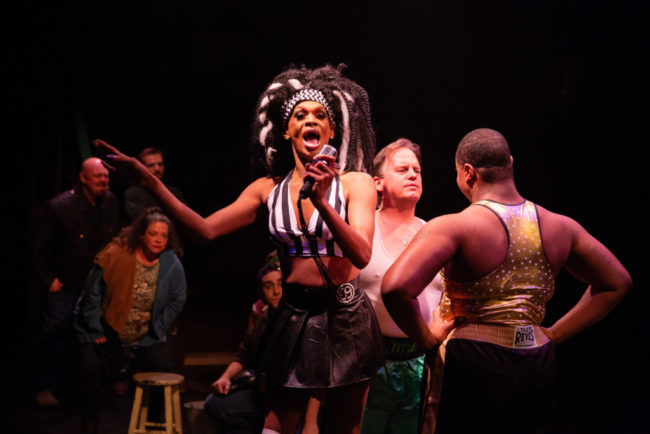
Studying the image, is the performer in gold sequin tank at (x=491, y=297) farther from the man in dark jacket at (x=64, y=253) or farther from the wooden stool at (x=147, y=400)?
the man in dark jacket at (x=64, y=253)

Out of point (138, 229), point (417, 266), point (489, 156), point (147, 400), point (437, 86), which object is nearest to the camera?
point (417, 266)

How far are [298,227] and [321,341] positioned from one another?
16.1 inches

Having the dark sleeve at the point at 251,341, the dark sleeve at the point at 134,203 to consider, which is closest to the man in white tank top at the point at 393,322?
the dark sleeve at the point at 251,341

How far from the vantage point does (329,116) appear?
8.62 ft

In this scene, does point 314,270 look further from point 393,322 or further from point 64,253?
point 64,253

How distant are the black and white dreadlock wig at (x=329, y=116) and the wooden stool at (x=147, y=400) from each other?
2.18 metres

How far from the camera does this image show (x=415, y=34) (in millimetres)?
5609

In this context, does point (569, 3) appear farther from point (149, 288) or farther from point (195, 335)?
point (195, 335)

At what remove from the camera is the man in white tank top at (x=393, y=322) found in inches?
117

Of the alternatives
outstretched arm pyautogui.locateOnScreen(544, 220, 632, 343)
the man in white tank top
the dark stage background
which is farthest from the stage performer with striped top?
the dark stage background

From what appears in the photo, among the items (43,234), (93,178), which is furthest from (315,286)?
(43,234)

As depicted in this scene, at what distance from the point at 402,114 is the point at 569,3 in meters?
1.66

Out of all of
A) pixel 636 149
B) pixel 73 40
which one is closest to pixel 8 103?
pixel 73 40

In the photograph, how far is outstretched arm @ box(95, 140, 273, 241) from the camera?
2.25 metres
